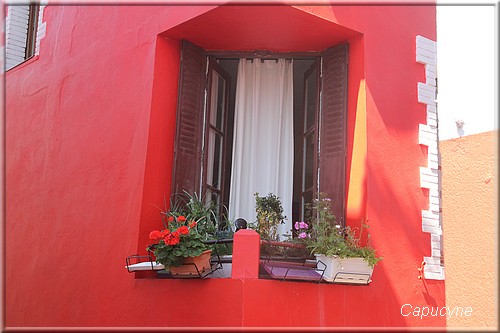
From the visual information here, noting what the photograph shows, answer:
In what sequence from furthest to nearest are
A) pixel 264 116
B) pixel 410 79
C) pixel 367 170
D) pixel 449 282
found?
pixel 264 116
pixel 410 79
pixel 367 170
pixel 449 282

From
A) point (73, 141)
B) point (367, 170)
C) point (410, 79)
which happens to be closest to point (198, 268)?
point (367, 170)

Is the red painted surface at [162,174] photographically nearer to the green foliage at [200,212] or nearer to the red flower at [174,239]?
the green foliage at [200,212]

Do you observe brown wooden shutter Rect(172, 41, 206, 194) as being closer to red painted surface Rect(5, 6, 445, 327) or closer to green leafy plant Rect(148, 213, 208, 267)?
red painted surface Rect(5, 6, 445, 327)

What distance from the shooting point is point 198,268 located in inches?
216

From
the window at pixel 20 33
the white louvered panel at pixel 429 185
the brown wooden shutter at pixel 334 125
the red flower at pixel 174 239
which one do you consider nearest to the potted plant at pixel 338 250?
the brown wooden shutter at pixel 334 125

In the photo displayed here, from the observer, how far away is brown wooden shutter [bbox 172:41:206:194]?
6.36 metres

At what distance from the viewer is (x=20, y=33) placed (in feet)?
28.6

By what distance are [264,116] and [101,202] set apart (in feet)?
6.03

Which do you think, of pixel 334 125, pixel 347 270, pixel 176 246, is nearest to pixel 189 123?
pixel 334 125

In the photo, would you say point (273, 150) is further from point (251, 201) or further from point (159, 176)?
point (159, 176)

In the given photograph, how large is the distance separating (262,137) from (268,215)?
3.15 ft

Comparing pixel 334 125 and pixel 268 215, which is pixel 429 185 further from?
pixel 268 215

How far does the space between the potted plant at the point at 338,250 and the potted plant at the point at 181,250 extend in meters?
0.93

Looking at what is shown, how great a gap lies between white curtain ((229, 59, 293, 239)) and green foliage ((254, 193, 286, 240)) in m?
0.21
